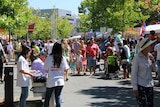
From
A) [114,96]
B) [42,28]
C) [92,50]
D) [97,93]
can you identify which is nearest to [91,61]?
[92,50]

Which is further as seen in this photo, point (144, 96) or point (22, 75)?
point (22, 75)

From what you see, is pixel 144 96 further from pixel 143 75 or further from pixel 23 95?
pixel 23 95

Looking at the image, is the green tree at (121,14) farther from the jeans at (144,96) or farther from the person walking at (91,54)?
the jeans at (144,96)

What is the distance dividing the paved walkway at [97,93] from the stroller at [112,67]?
51 cm

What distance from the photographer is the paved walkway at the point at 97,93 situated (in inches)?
420

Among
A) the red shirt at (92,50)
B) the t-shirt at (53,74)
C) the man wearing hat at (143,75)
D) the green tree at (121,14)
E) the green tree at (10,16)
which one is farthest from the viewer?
the green tree at (121,14)

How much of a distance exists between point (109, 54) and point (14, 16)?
4.50m

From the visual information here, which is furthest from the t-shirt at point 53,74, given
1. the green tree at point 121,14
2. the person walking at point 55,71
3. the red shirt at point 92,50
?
the green tree at point 121,14

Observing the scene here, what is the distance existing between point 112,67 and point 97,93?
14.1 feet

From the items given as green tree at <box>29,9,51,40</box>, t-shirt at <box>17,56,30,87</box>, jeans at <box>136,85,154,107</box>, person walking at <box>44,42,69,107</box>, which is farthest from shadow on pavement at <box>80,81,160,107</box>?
green tree at <box>29,9,51,40</box>

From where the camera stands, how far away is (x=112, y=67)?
16812 millimetres

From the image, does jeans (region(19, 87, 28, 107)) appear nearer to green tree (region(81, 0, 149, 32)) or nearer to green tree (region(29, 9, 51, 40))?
green tree (region(81, 0, 149, 32))

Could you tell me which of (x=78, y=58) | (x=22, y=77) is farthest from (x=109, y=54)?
(x=22, y=77)

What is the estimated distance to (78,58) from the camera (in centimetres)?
1877
